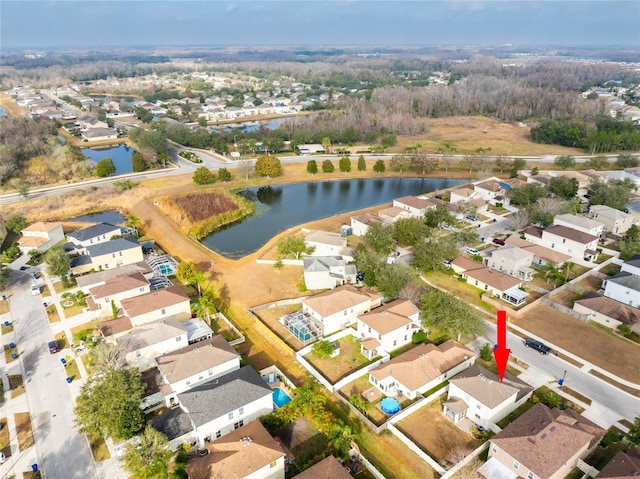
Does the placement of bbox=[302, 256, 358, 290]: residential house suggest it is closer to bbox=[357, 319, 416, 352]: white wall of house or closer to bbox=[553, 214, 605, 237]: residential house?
bbox=[357, 319, 416, 352]: white wall of house

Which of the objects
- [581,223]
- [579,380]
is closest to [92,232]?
[579,380]

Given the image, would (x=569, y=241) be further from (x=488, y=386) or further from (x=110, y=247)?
(x=110, y=247)

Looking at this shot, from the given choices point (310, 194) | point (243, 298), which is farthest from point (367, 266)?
point (310, 194)

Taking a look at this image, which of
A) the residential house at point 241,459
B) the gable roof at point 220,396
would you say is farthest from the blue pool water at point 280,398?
the residential house at point 241,459

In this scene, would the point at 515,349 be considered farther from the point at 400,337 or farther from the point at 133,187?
the point at 133,187

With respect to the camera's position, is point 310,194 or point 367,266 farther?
point 310,194

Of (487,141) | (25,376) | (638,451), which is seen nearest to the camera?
(638,451)

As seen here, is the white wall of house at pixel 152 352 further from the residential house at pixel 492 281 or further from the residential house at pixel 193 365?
the residential house at pixel 492 281

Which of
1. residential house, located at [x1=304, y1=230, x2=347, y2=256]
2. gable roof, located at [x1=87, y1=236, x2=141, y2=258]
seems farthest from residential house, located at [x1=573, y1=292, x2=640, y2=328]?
gable roof, located at [x1=87, y1=236, x2=141, y2=258]
